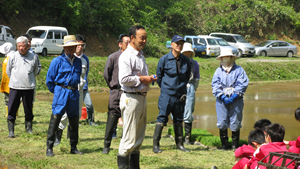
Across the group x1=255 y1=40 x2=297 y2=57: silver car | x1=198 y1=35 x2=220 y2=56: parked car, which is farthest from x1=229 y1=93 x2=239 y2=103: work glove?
x1=255 y1=40 x2=297 y2=57: silver car

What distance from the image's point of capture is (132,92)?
514 cm

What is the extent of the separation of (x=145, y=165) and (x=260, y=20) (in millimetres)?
38340

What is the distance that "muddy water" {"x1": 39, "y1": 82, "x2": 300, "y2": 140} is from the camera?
33.8 ft

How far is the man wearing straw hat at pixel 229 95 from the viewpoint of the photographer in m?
7.35

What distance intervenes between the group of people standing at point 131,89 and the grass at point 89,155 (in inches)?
8.9

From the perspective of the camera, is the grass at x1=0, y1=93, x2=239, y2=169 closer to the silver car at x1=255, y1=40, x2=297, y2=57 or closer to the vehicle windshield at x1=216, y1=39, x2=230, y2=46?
the vehicle windshield at x1=216, y1=39, x2=230, y2=46

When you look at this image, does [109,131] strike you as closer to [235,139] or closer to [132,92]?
[132,92]

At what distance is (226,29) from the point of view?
4031 cm

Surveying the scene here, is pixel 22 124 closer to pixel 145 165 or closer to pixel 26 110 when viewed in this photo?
pixel 26 110

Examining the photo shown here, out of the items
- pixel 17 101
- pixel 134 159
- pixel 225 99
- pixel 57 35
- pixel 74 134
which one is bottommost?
pixel 134 159

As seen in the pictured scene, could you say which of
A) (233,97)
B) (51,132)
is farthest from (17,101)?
(233,97)

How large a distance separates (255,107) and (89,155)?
8467 millimetres

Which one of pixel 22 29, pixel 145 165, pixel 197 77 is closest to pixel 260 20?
pixel 22 29

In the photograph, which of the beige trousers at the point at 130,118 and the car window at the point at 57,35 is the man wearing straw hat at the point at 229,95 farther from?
the car window at the point at 57,35
